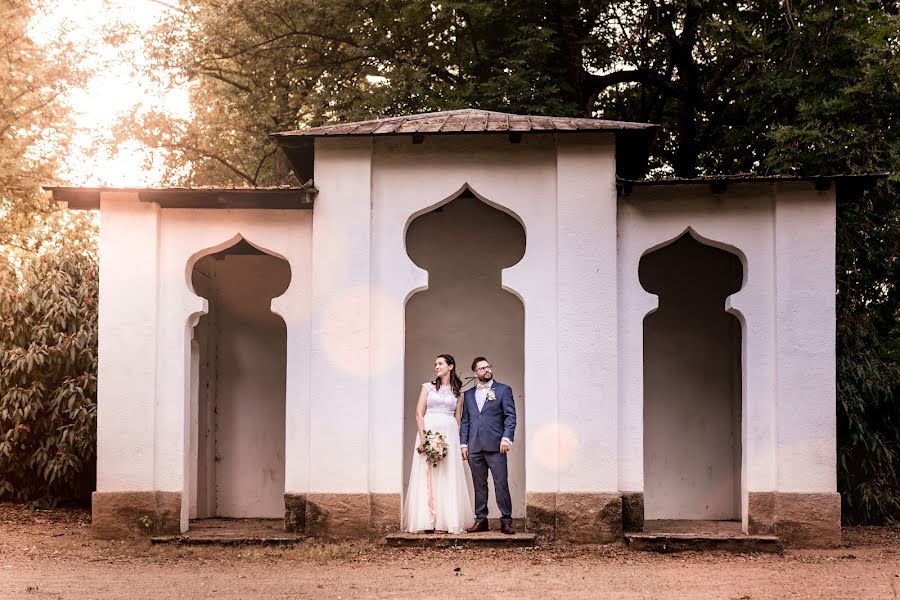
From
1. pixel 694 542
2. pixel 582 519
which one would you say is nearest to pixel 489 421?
pixel 582 519

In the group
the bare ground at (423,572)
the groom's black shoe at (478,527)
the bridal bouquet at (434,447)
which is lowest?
the bare ground at (423,572)

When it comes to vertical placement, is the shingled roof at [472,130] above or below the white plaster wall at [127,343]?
above

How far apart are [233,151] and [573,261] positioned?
13002 millimetres

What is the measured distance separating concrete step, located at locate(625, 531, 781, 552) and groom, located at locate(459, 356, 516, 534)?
1475mm

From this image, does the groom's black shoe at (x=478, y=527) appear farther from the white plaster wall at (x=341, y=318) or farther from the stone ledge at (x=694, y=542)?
the stone ledge at (x=694, y=542)

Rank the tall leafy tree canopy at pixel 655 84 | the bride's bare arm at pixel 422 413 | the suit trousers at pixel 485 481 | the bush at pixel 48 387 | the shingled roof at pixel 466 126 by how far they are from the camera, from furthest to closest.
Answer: the tall leafy tree canopy at pixel 655 84 < the bush at pixel 48 387 < the bride's bare arm at pixel 422 413 < the suit trousers at pixel 485 481 < the shingled roof at pixel 466 126

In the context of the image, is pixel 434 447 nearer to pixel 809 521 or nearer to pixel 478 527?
pixel 478 527

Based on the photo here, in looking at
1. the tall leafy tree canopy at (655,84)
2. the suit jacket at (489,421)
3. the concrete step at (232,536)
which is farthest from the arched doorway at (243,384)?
the tall leafy tree canopy at (655,84)

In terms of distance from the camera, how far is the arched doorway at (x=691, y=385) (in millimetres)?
12570

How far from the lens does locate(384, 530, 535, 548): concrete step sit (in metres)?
10.4

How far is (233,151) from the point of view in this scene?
21922 millimetres

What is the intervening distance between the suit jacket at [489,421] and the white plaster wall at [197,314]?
176 centimetres

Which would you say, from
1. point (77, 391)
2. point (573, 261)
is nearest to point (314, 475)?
point (573, 261)

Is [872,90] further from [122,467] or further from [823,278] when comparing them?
[122,467]
